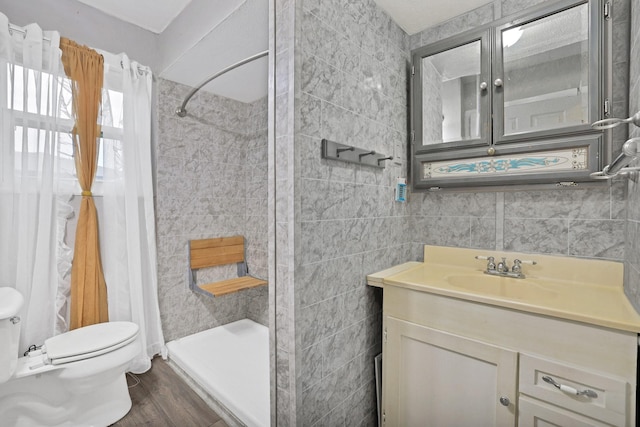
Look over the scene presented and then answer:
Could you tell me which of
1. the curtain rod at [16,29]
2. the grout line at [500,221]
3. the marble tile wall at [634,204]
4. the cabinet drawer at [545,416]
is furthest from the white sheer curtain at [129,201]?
the marble tile wall at [634,204]

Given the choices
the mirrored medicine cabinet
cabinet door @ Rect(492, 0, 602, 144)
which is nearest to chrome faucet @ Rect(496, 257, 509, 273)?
the mirrored medicine cabinet

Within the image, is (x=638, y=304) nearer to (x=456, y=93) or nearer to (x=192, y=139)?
(x=456, y=93)

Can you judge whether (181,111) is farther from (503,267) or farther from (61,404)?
(503,267)

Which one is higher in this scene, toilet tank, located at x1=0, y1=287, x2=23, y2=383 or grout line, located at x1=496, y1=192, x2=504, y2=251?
grout line, located at x1=496, y1=192, x2=504, y2=251

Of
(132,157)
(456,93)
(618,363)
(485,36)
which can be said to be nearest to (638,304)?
(618,363)

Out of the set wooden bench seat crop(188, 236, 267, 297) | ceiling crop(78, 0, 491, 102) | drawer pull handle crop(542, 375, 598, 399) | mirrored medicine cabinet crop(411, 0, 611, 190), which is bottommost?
drawer pull handle crop(542, 375, 598, 399)

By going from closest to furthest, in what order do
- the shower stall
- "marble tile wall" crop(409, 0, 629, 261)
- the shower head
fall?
"marble tile wall" crop(409, 0, 629, 261), the shower stall, the shower head

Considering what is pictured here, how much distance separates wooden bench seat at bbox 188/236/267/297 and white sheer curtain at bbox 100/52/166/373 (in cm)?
36

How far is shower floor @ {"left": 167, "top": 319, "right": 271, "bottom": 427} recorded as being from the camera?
1571 millimetres

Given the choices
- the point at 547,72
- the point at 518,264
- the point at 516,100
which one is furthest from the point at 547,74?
the point at 518,264

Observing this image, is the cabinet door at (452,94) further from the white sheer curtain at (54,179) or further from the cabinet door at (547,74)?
the white sheer curtain at (54,179)

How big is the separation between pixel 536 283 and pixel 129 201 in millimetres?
2284

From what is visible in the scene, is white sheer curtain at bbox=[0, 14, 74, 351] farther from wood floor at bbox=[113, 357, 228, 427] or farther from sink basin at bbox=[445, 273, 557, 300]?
sink basin at bbox=[445, 273, 557, 300]

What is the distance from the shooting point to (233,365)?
2068 millimetres
